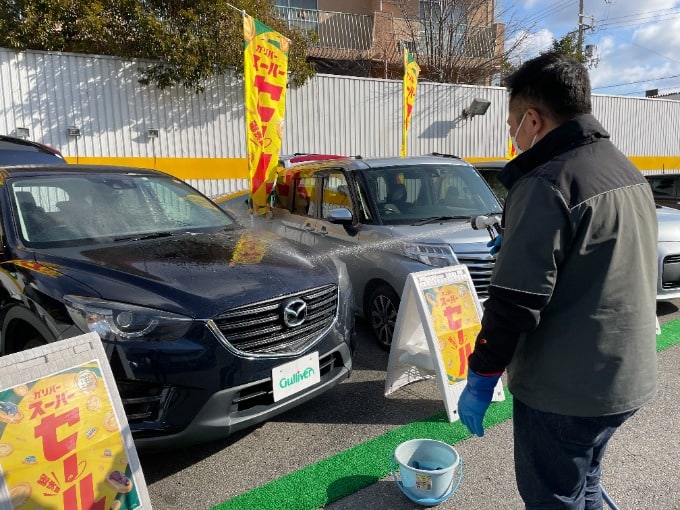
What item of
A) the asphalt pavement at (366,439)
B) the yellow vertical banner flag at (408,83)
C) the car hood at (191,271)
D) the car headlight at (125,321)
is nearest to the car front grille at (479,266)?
the asphalt pavement at (366,439)

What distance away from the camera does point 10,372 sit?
192 cm

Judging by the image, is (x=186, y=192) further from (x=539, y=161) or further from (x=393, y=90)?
(x=393, y=90)

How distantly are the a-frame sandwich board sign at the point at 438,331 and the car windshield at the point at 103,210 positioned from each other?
67.0 inches

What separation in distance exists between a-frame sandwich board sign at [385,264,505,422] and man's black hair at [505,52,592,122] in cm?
198

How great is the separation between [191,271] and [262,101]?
493 centimetres

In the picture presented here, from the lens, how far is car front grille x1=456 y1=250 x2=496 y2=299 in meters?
4.27

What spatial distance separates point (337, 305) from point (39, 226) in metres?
2.08

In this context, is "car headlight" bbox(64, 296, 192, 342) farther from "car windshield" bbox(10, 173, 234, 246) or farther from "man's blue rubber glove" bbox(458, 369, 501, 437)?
"man's blue rubber glove" bbox(458, 369, 501, 437)

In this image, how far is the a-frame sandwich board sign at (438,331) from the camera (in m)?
3.40

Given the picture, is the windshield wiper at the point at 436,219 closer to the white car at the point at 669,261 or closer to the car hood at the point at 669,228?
the white car at the point at 669,261

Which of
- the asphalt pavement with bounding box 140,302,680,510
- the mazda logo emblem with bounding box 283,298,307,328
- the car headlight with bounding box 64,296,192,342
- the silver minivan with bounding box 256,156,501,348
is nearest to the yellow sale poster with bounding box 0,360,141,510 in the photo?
the car headlight with bounding box 64,296,192,342

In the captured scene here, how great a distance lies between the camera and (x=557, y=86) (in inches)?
62.2

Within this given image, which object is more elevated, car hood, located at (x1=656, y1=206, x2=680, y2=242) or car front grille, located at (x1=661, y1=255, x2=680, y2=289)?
car hood, located at (x1=656, y1=206, x2=680, y2=242)

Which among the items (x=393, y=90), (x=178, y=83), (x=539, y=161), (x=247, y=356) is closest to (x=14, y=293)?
(x=247, y=356)
